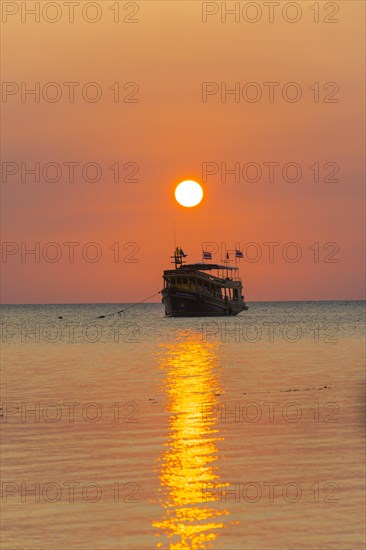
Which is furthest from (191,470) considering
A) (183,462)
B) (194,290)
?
(194,290)

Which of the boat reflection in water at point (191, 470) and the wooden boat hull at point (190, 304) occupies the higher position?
the wooden boat hull at point (190, 304)

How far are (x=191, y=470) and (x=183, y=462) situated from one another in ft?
2.51

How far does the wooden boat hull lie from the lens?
371ft

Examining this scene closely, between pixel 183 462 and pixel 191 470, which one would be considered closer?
pixel 191 470

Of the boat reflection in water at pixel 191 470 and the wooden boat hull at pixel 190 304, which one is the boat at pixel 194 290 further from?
the boat reflection in water at pixel 191 470

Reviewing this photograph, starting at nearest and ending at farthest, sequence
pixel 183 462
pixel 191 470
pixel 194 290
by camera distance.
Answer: pixel 191 470
pixel 183 462
pixel 194 290

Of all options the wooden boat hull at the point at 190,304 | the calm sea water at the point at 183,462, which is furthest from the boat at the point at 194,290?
the calm sea water at the point at 183,462

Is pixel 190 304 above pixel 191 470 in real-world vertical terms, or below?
above

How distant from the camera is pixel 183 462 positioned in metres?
17.5

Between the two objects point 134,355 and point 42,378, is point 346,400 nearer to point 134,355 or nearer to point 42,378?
point 42,378

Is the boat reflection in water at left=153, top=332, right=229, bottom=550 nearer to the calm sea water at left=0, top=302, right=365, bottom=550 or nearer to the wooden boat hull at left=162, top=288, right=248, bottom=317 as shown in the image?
the calm sea water at left=0, top=302, right=365, bottom=550

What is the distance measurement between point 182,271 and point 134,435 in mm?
89524

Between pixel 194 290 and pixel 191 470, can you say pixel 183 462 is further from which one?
pixel 194 290

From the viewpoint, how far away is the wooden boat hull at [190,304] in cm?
11300
